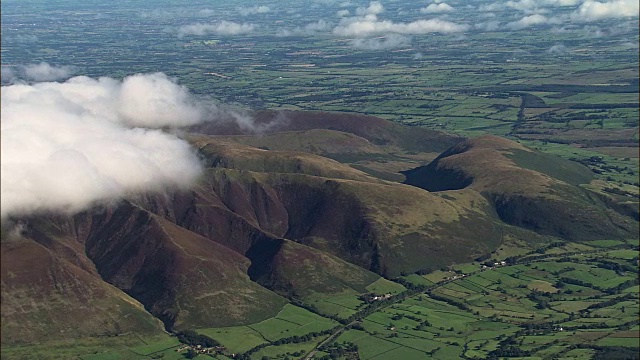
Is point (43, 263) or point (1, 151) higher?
point (1, 151)

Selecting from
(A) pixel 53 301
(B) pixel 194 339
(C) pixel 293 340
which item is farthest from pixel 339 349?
(A) pixel 53 301

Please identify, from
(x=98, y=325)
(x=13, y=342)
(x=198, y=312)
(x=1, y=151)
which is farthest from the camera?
(x=198, y=312)

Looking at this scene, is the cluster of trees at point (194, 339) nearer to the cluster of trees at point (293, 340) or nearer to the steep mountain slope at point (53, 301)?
the steep mountain slope at point (53, 301)

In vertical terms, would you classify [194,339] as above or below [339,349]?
above

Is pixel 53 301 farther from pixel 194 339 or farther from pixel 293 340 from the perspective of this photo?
pixel 293 340

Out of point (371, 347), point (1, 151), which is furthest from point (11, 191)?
point (371, 347)

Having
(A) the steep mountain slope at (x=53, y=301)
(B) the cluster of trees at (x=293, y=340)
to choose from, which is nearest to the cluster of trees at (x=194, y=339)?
(A) the steep mountain slope at (x=53, y=301)

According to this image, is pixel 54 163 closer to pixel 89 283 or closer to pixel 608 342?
pixel 89 283

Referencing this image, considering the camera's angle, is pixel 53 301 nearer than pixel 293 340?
Yes

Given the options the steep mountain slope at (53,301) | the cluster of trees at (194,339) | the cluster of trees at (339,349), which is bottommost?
the cluster of trees at (339,349)

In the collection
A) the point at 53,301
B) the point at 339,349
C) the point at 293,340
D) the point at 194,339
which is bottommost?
the point at 339,349

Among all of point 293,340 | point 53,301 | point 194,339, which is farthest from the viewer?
point 293,340
